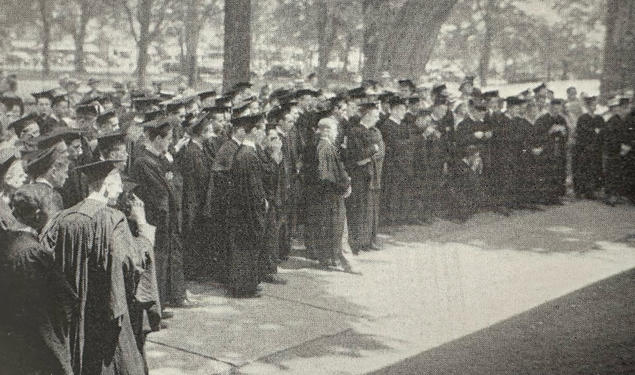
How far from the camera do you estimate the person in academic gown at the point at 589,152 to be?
1655cm

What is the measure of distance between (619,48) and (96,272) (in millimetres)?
17780

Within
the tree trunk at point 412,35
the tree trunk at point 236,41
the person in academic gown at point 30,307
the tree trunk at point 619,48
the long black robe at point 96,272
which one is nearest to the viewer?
the person in academic gown at point 30,307

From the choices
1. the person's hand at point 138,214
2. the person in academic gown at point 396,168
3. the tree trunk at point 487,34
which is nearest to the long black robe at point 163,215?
the person's hand at point 138,214

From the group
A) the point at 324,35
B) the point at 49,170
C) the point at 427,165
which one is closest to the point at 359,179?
the point at 427,165

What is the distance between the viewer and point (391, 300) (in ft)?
29.1

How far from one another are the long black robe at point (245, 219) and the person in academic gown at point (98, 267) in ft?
11.7

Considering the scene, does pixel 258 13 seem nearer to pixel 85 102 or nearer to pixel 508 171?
pixel 508 171

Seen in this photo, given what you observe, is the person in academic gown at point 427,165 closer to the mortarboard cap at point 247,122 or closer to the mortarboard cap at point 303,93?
the mortarboard cap at point 303,93

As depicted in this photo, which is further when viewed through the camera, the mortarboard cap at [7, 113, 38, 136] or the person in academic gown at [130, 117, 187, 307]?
the mortarboard cap at [7, 113, 38, 136]

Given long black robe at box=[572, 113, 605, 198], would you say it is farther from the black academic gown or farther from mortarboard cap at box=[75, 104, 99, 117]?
mortarboard cap at box=[75, 104, 99, 117]

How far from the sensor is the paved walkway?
6.95 meters

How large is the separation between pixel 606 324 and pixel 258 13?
133 feet

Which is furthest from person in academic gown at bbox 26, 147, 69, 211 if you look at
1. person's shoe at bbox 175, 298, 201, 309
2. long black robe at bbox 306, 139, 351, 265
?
long black robe at bbox 306, 139, 351, 265

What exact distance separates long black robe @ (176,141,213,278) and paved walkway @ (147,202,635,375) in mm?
337
